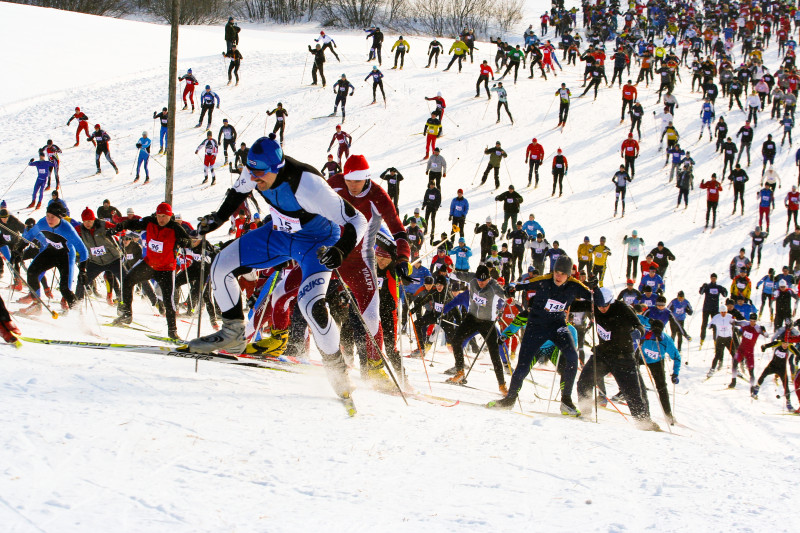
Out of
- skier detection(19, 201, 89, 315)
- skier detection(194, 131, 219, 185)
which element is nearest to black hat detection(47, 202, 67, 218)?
skier detection(19, 201, 89, 315)

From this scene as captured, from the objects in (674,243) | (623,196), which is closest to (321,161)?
(623,196)

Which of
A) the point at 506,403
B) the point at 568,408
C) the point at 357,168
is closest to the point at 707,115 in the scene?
the point at 568,408

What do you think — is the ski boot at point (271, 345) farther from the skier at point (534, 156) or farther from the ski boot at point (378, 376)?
the skier at point (534, 156)

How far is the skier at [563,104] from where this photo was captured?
25297 mm

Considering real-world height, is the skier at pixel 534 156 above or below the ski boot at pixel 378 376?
above

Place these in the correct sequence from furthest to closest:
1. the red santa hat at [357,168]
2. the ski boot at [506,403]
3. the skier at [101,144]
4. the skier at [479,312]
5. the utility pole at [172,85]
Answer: the skier at [101,144], the utility pole at [172,85], the skier at [479,312], the ski boot at [506,403], the red santa hat at [357,168]

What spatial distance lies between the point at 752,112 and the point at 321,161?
51.7 ft

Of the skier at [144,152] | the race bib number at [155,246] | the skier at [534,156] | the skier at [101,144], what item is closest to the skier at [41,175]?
the skier at [101,144]

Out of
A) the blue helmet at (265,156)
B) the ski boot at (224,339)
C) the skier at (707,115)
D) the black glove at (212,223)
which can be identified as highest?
the skier at (707,115)

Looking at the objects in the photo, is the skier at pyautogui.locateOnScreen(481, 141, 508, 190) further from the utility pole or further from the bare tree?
the bare tree

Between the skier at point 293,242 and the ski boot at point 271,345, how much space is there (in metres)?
0.33

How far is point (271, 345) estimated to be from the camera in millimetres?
5789

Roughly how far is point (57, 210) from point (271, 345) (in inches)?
184

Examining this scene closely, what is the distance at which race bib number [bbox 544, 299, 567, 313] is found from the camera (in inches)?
285
